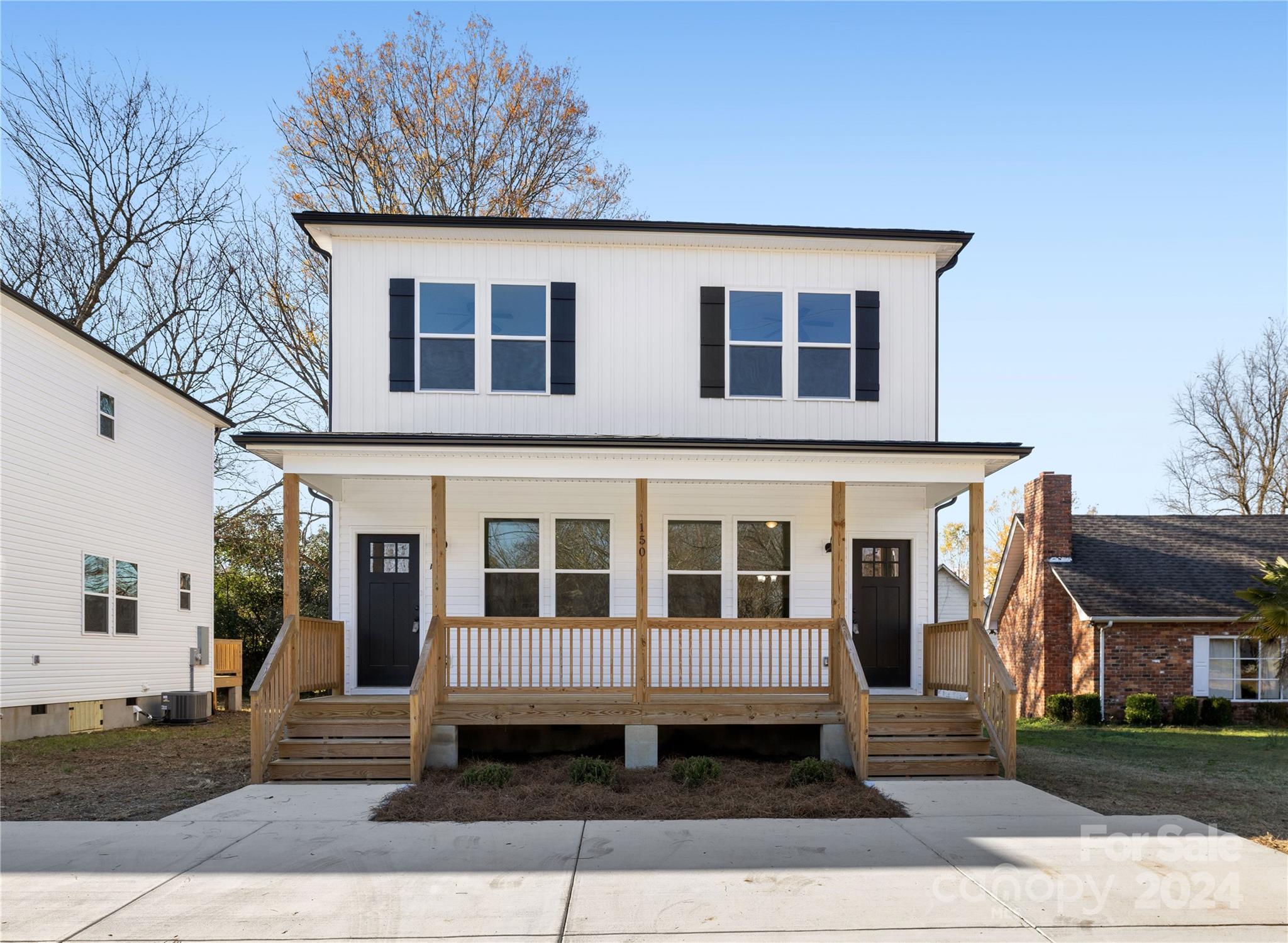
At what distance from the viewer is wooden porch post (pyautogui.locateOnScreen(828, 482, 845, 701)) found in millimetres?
11961

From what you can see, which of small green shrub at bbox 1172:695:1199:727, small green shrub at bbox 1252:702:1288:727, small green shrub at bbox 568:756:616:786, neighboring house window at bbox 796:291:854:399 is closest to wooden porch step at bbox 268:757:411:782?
small green shrub at bbox 568:756:616:786

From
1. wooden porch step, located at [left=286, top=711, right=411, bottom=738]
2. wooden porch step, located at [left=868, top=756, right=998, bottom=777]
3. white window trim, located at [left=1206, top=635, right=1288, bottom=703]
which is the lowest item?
white window trim, located at [left=1206, top=635, right=1288, bottom=703]

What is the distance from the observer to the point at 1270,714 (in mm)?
20969

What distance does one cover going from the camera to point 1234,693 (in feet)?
70.2

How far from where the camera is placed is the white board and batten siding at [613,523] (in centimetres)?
1348

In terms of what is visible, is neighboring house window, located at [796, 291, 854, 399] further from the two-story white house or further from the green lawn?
the green lawn

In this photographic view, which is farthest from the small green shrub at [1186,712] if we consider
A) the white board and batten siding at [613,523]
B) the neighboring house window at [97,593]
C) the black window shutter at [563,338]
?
the neighboring house window at [97,593]

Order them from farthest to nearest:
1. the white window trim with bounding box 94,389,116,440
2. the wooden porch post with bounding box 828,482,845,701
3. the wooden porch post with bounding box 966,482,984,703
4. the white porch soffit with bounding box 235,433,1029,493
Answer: the white window trim with bounding box 94,389,116,440 < the wooden porch post with bounding box 828,482,845,701 < the wooden porch post with bounding box 966,482,984,703 < the white porch soffit with bounding box 235,433,1029,493

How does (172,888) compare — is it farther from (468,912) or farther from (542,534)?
(542,534)

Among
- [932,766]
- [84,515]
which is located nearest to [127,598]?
[84,515]

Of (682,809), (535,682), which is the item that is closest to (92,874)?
(682,809)

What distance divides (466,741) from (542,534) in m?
2.90

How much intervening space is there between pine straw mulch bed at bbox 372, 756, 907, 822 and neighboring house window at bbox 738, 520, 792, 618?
3089mm

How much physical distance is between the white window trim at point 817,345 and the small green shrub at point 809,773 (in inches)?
201
